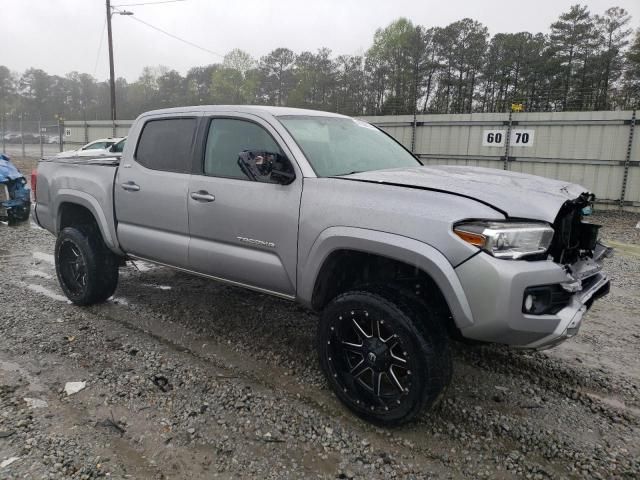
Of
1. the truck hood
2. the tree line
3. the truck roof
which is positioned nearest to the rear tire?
the truck roof

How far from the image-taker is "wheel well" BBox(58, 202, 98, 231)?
15.7 feet

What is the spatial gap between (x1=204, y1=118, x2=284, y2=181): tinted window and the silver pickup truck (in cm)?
1

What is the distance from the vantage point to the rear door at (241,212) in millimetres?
3098

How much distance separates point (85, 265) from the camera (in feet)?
14.9

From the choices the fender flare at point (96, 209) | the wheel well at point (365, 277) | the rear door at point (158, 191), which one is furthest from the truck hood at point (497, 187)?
the fender flare at point (96, 209)

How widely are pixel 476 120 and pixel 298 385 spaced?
1190cm

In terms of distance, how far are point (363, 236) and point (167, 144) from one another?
211 cm

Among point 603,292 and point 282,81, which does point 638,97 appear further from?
point 282,81

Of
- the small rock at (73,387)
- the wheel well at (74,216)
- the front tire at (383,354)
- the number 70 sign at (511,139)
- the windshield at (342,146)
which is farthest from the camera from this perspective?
the number 70 sign at (511,139)

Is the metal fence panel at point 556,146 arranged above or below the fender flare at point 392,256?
above

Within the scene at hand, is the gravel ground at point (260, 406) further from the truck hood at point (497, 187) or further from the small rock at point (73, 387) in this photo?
the truck hood at point (497, 187)

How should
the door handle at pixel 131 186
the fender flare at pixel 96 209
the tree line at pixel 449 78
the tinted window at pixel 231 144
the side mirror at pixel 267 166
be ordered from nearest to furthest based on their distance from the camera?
1. the side mirror at pixel 267 166
2. the tinted window at pixel 231 144
3. the door handle at pixel 131 186
4. the fender flare at pixel 96 209
5. the tree line at pixel 449 78

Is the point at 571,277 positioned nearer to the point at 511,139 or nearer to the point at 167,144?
the point at 167,144

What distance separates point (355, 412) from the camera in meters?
2.89
